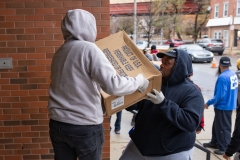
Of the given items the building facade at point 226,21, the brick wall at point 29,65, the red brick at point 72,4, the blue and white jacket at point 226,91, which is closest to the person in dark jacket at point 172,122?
the brick wall at point 29,65

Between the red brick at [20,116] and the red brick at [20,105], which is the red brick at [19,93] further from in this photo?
the red brick at [20,116]

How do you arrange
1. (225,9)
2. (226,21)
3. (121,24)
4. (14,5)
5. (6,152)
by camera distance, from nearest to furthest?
(14,5)
(6,152)
(121,24)
(226,21)
(225,9)

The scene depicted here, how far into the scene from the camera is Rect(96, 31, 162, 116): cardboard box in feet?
6.17

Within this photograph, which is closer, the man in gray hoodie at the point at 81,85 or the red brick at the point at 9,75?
the man in gray hoodie at the point at 81,85

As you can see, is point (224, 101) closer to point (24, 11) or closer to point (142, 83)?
point (142, 83)

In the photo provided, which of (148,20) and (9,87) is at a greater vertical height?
(148,20)

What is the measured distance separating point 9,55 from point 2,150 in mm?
1149

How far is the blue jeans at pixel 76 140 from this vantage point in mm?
1794

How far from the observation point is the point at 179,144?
84.0 inches

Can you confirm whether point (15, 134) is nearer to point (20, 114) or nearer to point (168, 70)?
point (20, 114)

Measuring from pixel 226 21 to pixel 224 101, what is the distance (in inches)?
1242

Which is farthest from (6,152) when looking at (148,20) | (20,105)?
(148,20)

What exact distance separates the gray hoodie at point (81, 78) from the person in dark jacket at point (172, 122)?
0.47 metres

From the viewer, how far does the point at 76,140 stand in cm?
181
